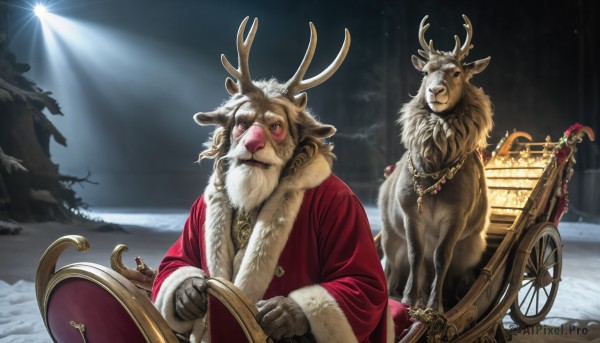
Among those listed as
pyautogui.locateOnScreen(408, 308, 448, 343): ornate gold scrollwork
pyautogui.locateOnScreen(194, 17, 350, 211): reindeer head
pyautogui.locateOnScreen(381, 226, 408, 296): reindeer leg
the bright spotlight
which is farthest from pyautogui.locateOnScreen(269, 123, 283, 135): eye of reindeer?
the bright spotlight

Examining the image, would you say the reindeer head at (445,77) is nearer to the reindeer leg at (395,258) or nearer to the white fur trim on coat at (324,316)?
the reindeer leg at (395,258)

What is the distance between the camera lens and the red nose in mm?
1488

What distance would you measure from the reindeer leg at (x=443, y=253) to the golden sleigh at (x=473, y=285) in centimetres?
11

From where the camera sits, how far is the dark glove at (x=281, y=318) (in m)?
1.19

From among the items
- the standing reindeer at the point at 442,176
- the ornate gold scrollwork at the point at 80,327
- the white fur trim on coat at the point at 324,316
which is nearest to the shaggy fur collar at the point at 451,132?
the standing reindeer at the point at 442,176

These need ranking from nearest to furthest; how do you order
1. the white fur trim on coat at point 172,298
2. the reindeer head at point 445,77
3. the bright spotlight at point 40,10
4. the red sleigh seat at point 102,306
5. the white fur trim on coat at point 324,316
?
the red sleigh seat at point 102,306, the white fur trim on coat at point 324,316, the white fur trim on coat at point 172,298, the reindeer head at point 445,77, the bright spotlight at point 40,10

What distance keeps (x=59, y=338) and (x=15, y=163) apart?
12.6ft

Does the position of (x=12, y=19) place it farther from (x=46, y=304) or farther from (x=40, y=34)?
(x=46, y=304)

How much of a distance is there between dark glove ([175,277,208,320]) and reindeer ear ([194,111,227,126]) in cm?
54

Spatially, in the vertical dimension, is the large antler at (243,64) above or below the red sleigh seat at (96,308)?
above

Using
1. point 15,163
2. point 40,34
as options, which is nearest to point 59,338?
point 15,163

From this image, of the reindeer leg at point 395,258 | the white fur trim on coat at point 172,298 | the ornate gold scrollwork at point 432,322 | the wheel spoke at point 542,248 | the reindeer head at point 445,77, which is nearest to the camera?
the white fur trim on coat at point 172,298

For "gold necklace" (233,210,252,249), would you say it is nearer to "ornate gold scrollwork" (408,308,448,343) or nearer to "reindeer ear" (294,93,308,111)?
"reindeer ear" (294,93,308,111)

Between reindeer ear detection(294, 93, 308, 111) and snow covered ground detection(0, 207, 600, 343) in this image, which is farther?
snow covered ground detection(0, 207, 600, 343)
